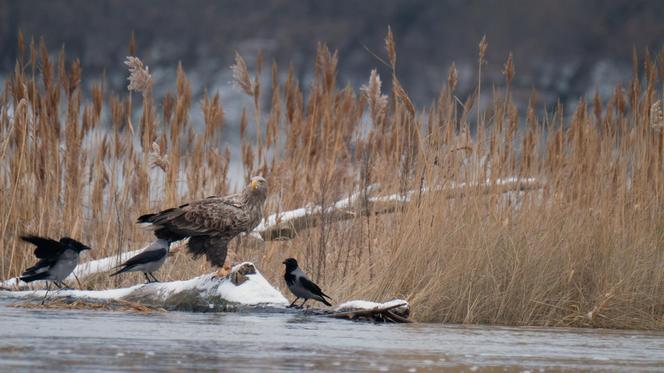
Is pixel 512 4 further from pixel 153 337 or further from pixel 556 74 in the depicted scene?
pixel 153 337

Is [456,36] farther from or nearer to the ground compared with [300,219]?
farther from the ground

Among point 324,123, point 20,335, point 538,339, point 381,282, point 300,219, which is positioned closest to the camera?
point 20,335

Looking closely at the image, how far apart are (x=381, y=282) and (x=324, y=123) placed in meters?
2.73

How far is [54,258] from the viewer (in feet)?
26.5

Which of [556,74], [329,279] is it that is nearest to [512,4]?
[556,74]

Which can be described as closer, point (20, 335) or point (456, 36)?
point (20, 335)

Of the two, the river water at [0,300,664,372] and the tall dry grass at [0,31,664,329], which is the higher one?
the tall dry grass at [0,31,664,329]

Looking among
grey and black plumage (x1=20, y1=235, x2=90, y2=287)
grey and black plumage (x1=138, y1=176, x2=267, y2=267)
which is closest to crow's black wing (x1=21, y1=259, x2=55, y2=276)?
grey and black plumage (x1=20, y1=235, x2=90, y2=287)

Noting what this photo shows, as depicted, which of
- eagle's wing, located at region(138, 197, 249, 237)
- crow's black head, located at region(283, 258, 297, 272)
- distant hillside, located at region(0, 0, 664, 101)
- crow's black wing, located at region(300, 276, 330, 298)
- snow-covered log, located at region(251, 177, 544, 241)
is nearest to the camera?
crow's black wing, located at region(300, 276, 330, 298)

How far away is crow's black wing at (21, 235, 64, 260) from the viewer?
810 centimetres

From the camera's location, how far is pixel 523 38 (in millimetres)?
22547

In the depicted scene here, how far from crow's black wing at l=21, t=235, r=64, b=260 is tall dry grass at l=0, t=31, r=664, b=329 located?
1234 mm

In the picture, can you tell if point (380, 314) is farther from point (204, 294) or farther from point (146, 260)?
point (146, 260)

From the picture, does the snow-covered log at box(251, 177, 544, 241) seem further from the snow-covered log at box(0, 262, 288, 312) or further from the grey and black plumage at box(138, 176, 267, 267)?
the snow-covered log at box(0, 262, 288, 312)
